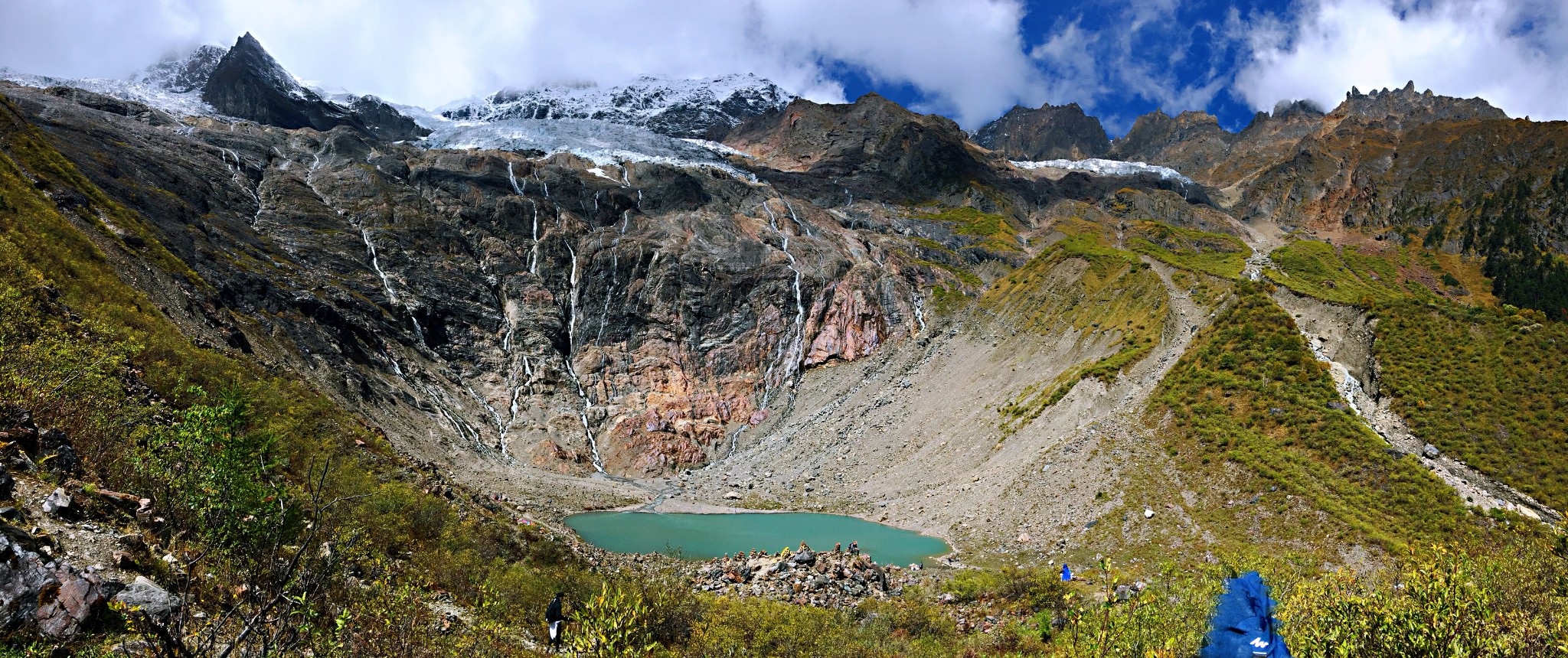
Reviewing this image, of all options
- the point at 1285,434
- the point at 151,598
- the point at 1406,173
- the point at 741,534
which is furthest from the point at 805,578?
the point at 1406,173

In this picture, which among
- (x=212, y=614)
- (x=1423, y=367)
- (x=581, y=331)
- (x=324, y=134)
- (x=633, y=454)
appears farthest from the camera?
(x=324, y=134)

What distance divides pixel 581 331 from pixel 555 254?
1650cm

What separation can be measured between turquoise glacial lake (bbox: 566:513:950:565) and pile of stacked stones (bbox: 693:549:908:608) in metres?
9.10

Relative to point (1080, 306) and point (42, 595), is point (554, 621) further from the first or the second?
point (1080, 306)

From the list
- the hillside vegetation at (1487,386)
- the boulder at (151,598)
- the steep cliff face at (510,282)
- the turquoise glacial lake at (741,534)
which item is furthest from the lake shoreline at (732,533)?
the boulder at (151,598)

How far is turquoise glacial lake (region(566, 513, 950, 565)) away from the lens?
44062mm

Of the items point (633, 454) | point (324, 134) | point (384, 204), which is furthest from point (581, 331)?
point (324, 134)

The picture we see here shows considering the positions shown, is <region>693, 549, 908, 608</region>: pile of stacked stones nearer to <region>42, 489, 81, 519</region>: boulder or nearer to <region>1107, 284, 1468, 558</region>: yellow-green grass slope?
<region>1107, 284, 1468, 558</region>: yellow-green grass slope

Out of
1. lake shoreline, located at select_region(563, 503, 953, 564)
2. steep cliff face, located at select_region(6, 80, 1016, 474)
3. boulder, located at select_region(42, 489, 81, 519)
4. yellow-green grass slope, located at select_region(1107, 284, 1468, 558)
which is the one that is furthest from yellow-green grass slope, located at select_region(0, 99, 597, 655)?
yellow-green grass slope, located at select_region(1107, 284, 1468, 558)

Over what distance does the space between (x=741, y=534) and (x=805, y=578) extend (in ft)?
78.8

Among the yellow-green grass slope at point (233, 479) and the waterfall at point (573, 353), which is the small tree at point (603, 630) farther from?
the waterfall at point (573, 353)

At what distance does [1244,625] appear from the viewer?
13820 millimetres

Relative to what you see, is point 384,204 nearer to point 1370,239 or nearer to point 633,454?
point 633,454

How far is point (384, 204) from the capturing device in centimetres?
10356
